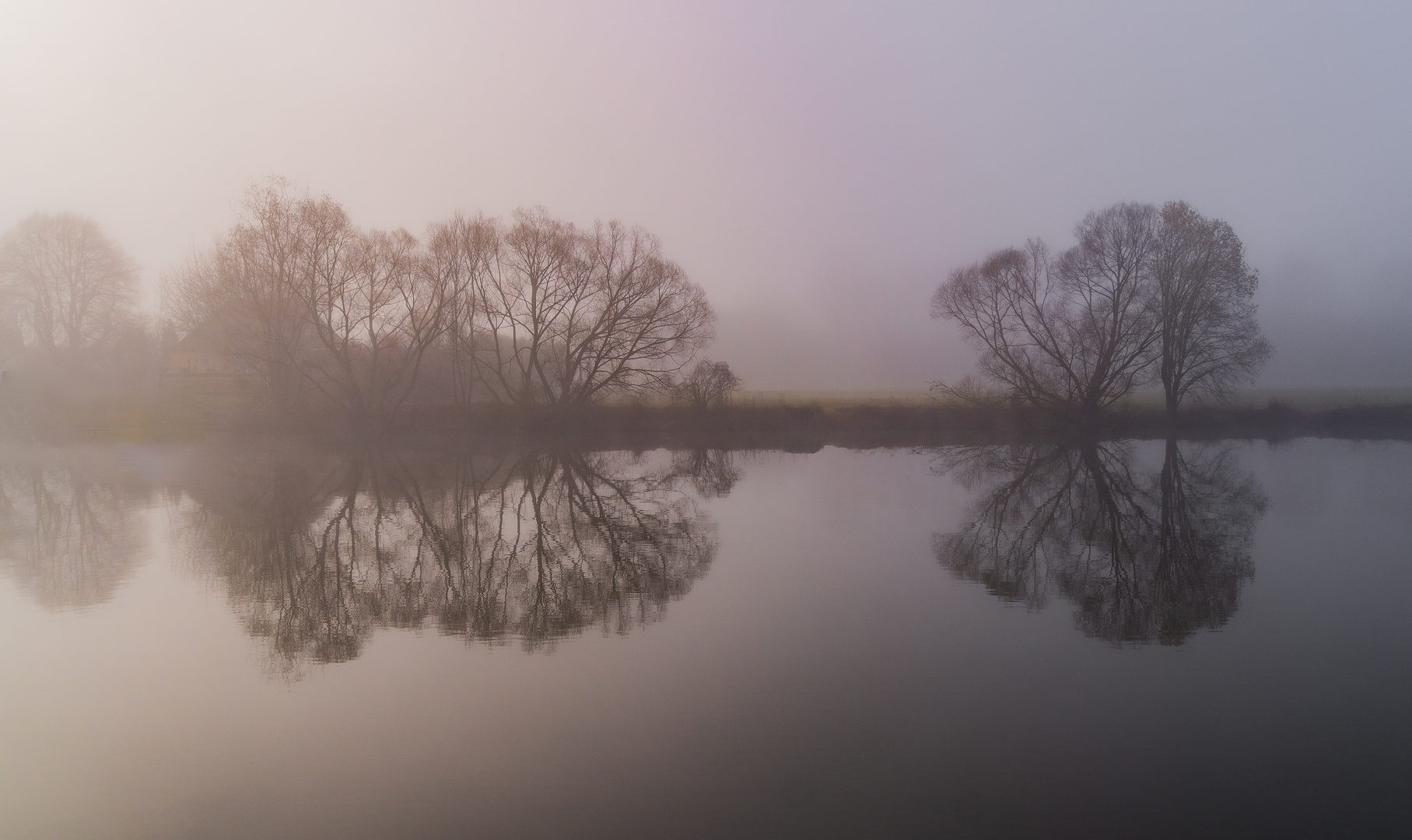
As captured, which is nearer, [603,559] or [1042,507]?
[603,559]

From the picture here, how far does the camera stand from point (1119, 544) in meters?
12.2

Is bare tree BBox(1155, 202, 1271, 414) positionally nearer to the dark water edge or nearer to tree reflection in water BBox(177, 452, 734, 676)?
the dark water edge

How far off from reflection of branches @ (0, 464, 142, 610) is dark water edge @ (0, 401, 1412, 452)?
17.2 metres

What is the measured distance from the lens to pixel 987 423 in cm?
3919

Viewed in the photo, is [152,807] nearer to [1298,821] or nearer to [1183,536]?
[1298,821]

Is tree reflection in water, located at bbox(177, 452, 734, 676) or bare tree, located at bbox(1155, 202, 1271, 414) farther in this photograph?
bare tree, located at bbox(1155, 202, 1271, 414)

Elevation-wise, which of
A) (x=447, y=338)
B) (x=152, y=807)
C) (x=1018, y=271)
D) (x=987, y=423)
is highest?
(x=1018, y=271)

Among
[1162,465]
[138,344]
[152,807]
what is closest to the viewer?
[152,807]

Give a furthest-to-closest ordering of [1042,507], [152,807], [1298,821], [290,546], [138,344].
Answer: [138,344], [1042,507], [290,546], [152,807], [1298,821]

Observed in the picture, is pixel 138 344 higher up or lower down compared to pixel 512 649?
higher up

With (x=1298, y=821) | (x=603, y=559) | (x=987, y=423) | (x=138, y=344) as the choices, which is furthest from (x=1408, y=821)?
(x=138, y=344)

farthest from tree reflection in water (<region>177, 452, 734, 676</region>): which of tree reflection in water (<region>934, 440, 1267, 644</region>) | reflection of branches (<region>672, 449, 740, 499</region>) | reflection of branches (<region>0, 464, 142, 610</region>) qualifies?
tree reflection in water (<region>934, 440, 1267, 644</region>)

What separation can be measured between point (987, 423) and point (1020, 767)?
36.2m

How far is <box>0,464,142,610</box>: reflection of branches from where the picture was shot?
10.8 m
